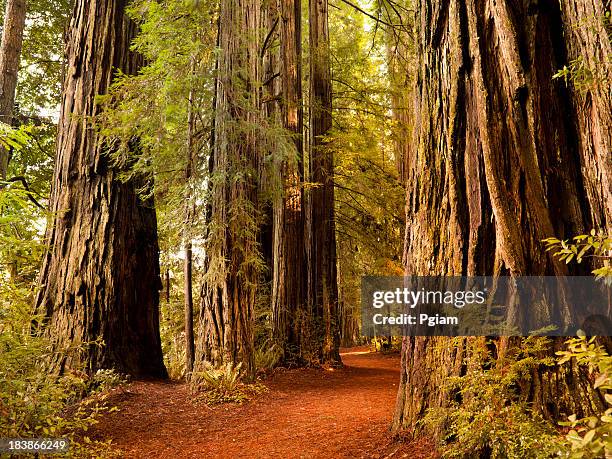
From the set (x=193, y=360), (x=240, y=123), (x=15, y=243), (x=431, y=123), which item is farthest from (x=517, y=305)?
(x=193, y=360)

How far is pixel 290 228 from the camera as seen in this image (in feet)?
28.9

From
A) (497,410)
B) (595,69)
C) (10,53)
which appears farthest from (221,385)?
(10,53)

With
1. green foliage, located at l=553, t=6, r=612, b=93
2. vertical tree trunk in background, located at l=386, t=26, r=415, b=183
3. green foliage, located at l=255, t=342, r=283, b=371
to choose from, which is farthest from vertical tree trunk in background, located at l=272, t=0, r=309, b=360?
green foliage, located at l=553, t=6, r=612, b=93

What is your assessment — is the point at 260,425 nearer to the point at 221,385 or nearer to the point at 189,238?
the point at 221,385

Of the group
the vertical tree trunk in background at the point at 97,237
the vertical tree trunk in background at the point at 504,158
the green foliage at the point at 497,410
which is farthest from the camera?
the vertical tree trunk in background at the point at 97,237

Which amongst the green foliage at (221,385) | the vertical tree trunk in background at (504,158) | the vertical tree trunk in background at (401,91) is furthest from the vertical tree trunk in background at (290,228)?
the vertical tree trunk in background at (504,158)

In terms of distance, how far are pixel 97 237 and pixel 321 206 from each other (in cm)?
449

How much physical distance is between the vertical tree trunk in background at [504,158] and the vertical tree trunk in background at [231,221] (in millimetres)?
2896

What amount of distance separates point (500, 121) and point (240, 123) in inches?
151

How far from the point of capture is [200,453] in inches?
152

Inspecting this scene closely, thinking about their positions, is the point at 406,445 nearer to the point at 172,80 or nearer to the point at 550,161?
the point at 550,161

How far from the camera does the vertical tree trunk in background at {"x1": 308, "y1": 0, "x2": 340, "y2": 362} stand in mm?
8930

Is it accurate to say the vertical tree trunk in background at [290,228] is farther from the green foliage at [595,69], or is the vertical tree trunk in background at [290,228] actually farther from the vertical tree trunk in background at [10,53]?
the green foliage at [595,69]

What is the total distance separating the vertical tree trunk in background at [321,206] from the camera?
893 centimetres
